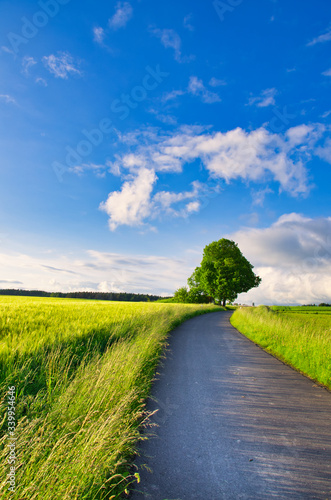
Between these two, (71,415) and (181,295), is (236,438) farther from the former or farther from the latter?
(181,295)

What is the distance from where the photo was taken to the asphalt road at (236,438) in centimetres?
305

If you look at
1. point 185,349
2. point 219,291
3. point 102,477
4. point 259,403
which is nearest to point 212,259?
point 219,291

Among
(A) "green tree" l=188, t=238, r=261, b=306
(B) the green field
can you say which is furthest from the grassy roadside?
(A) "green tree" l=188, t=238, r=261, b=306

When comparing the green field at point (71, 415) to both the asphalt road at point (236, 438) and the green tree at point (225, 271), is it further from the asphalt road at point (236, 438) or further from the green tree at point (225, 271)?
Answer: the green tree at point (225, 271)

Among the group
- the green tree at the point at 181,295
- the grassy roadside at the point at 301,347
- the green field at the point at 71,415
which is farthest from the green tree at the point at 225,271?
the green field at the point at 71,415

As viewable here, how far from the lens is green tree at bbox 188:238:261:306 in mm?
46062

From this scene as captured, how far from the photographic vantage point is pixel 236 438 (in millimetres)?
4020

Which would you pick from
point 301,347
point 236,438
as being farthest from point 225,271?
point 236,438

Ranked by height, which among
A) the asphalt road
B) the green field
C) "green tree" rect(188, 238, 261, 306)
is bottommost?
the asphalt road

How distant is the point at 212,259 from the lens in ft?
160

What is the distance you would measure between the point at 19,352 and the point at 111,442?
9.46 ft

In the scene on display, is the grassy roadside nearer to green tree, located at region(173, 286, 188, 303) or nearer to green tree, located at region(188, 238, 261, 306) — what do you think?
green tree, located at region(188, 238, 261, 306)

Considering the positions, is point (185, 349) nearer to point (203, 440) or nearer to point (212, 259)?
point (203, 440)

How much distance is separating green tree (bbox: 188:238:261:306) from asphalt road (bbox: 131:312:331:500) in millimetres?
39433
